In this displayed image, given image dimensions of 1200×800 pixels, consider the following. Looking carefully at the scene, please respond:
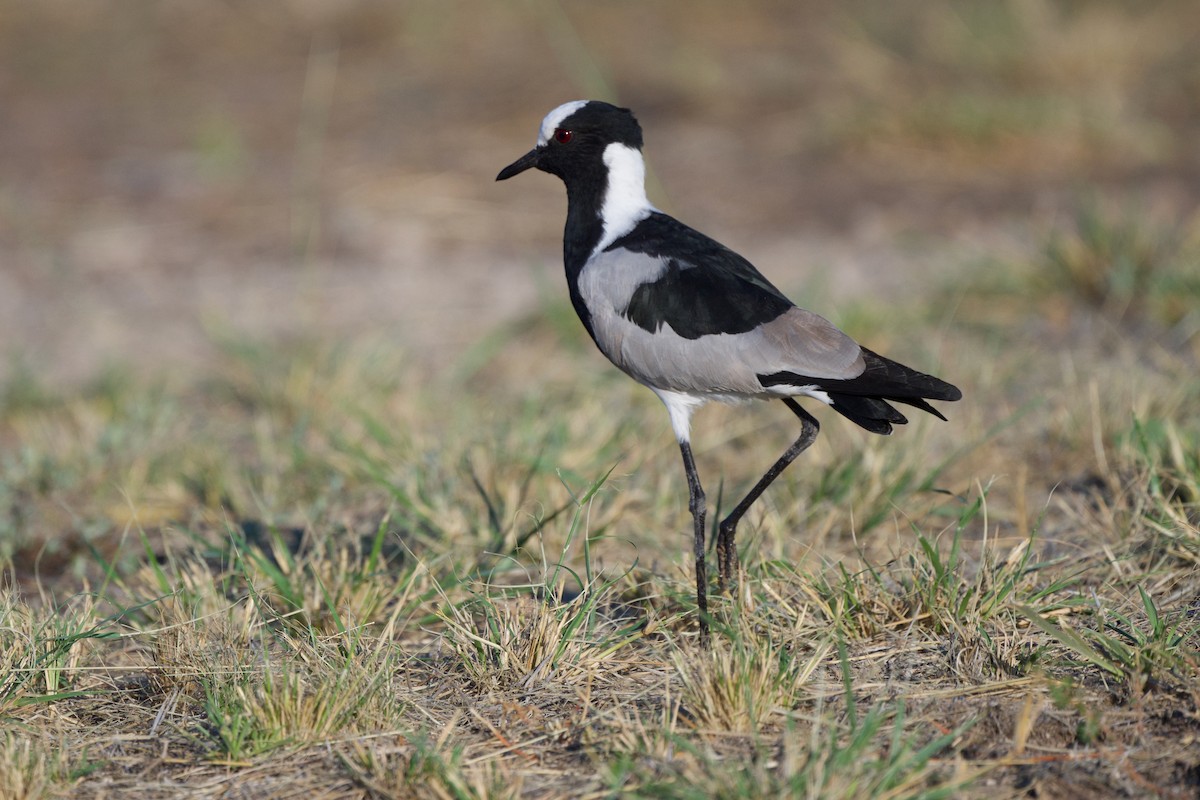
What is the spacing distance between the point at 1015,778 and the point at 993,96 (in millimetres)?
6613

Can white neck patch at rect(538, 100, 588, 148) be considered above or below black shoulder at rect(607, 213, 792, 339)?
above

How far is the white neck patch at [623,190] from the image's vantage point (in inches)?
145

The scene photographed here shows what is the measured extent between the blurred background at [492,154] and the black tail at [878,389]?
2.61m

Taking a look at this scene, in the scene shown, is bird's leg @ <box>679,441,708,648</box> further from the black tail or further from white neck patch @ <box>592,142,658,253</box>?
white neck patch @ <box>592,142,658,253</box>

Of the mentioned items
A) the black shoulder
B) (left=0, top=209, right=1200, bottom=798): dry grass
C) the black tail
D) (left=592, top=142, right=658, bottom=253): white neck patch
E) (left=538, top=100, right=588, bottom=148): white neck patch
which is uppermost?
(left=538, top=100, right=588, bottom=148): white neck patch

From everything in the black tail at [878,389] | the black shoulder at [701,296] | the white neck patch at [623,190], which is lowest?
the black tail at [878,389]

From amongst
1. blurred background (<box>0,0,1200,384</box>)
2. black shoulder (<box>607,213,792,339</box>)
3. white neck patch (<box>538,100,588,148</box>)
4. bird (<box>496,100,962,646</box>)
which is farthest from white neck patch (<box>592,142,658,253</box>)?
blurred background (<box>0,0,1200,384</box>)

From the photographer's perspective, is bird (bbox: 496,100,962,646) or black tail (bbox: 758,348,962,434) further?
bird (bbox: 496,100,962,646)

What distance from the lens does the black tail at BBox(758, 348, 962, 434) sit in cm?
302

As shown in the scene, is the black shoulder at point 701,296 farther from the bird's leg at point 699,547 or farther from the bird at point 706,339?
the bird's leg at point 699,547

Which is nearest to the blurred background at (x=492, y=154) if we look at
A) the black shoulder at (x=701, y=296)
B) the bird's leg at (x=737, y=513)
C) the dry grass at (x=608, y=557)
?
the dry grass at (x=608, y=557)

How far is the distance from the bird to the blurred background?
2178 millimetres

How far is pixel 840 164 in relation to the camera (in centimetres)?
820

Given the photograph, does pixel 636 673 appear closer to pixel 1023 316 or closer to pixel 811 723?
pixel 811 723
